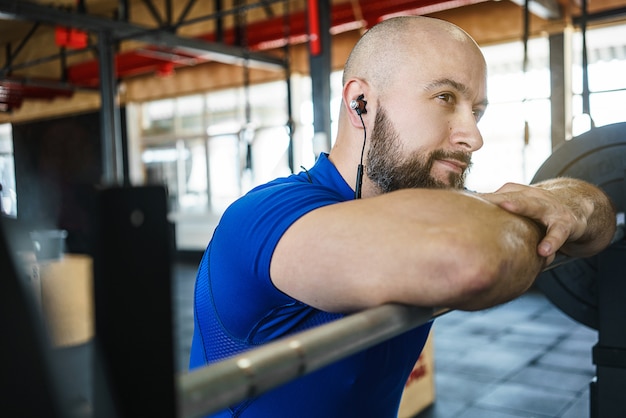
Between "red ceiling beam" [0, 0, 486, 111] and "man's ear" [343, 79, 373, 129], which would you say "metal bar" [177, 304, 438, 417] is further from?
"red ceiling beam" [0, 0, 486, 111]

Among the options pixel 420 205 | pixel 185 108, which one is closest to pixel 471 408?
pixel 420 205

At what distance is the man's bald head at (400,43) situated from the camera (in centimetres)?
106

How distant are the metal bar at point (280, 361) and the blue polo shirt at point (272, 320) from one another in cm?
16

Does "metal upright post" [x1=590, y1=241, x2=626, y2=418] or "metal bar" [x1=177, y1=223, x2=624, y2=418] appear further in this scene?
"metal upright post" [x1=590, y1=241, x2=626, y2=418]

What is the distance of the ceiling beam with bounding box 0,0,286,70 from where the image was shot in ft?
14.1

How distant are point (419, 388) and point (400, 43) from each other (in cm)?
254

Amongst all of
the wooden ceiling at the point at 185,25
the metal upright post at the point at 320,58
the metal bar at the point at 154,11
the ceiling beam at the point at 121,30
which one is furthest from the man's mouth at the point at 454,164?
the metal bar at the point at 154,11

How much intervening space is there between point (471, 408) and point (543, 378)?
0.70 m

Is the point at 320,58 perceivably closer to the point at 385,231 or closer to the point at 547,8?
the point at 547,8

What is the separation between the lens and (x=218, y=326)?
98 centimetres

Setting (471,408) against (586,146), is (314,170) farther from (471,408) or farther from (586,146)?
(471,408)

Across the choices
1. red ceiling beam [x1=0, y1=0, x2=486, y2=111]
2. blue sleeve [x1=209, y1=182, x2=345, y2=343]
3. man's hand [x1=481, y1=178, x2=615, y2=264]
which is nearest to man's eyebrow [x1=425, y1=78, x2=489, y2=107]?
man's hand [x1=481, y1=178, x2=615, y2=264]

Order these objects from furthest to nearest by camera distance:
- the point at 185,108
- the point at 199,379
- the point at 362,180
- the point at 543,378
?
the point at 185,108 → the point at 543,378 → the point at 362,180 → the point at 199,379

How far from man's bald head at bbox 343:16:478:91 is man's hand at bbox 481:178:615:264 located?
0.31m
